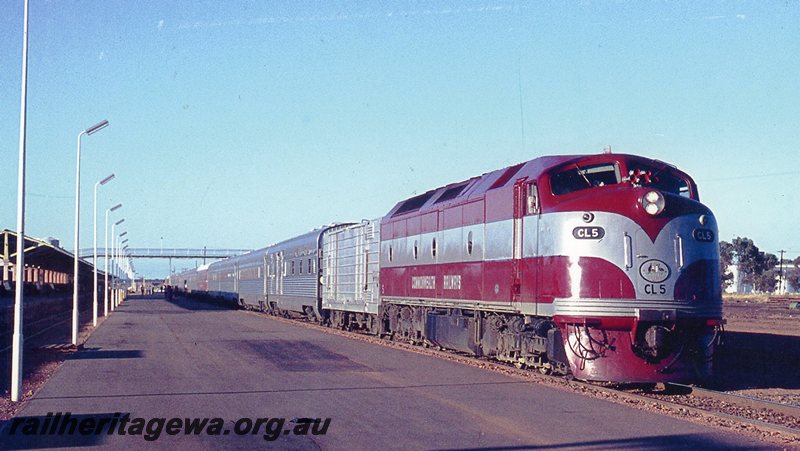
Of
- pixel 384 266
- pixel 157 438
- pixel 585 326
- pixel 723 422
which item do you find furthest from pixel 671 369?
pixel 384 266

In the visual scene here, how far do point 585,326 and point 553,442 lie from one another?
4643 millimetres

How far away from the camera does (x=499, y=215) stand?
1802 centimetres

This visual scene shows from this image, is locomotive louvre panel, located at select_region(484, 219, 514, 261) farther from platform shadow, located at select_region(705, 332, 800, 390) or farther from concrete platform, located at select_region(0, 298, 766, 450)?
platform shadow, located at select_region(705, 332, 800, 390)

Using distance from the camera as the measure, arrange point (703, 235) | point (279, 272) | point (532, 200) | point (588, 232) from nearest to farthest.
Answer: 1. point (588, 232)
2. point (703, 235)
3. point (532, 200)
4. point (279, 272)

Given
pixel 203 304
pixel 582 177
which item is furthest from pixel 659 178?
pixel 203 304

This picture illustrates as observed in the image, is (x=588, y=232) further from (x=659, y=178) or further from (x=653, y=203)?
(x=659, y=178)

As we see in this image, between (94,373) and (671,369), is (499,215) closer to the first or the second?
(671,369)

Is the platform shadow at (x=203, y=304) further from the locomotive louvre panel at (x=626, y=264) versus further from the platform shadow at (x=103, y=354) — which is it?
the locomotive louvre panel at (x=626, y=264)

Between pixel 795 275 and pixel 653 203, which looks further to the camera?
pixel 795 275

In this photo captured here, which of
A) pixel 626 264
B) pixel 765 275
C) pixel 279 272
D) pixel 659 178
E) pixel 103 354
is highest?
pixel 659 178

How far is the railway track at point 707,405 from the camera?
11520 millimetres

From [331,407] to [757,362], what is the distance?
13194 millimetres

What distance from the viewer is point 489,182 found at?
19.3m

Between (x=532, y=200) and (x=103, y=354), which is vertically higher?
(x=532, y=200)
